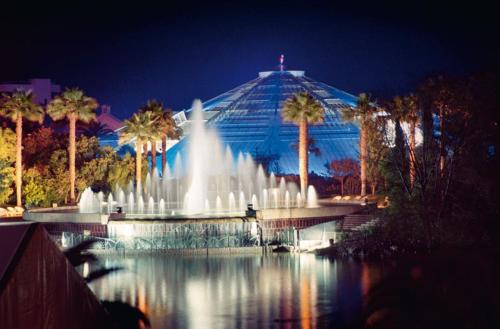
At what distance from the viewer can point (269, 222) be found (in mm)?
33625

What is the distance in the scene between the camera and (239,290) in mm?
21703

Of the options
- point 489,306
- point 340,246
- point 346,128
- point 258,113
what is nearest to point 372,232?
point 340,246

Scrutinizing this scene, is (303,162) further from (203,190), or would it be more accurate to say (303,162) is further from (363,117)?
(363,117)

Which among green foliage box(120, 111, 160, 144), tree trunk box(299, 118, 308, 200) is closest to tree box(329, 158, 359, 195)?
tree trunk box(299, 118, 308, 200)

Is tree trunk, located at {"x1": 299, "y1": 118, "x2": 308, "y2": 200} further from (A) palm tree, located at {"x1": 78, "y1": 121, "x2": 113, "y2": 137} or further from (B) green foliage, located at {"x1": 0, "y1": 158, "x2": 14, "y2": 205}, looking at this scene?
(A) palm tree, located at {"x1": 78, "y1": 121, "x2": 113, "y2": 137}

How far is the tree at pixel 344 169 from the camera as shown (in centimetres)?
5831

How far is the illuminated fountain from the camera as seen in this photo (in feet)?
139

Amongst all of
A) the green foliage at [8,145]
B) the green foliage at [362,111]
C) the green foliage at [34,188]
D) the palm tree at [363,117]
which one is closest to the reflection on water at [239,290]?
the green foliage at [34,188]

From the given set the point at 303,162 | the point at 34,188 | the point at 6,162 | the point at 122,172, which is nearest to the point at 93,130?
the point at 122,172

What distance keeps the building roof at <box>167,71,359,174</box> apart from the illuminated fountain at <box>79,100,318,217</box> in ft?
7.06

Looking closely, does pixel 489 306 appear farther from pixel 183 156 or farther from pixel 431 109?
pixel 183 156

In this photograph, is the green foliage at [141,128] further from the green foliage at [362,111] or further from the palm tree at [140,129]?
the green foliage at [362,111]

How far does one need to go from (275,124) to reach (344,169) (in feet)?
56.1

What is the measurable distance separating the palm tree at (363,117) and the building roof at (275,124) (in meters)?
13.0
